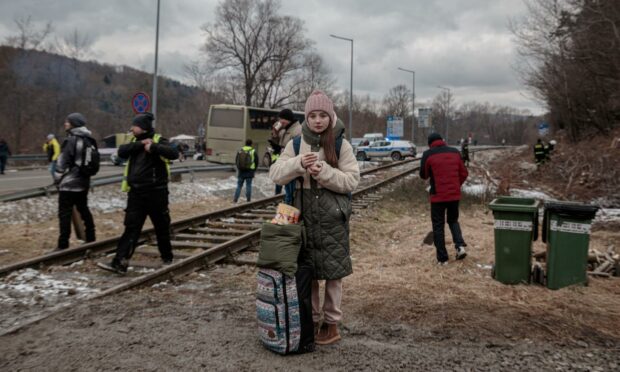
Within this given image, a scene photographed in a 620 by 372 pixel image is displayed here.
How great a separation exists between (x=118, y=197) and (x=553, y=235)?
35.9 feet

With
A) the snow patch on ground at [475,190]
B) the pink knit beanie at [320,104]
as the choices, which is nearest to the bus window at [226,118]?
the snow patch on ground at [475,190]

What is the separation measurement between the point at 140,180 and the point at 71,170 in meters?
1.64

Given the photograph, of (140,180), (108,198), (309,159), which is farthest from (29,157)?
(309,159)

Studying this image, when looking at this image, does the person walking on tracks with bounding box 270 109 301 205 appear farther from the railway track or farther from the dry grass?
the railway track

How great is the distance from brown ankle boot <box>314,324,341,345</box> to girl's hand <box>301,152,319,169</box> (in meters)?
1.31

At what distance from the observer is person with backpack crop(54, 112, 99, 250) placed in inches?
287

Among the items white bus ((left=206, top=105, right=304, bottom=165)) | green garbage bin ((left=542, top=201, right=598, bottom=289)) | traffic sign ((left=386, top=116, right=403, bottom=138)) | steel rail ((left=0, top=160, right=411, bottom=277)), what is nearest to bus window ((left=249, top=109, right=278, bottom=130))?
white bus ((left=206, top=105, right=304, bottom=165))

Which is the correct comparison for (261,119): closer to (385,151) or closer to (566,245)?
(385,151)

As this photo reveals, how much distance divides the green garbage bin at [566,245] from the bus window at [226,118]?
22.4 metres

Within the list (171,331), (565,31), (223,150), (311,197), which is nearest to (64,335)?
(171,331)

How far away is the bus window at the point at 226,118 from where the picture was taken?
2700cm

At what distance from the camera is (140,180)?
632 centimetres

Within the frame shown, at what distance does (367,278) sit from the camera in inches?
244

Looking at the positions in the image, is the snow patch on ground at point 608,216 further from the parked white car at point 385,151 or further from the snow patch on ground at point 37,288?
the parked white car at point 385,151
